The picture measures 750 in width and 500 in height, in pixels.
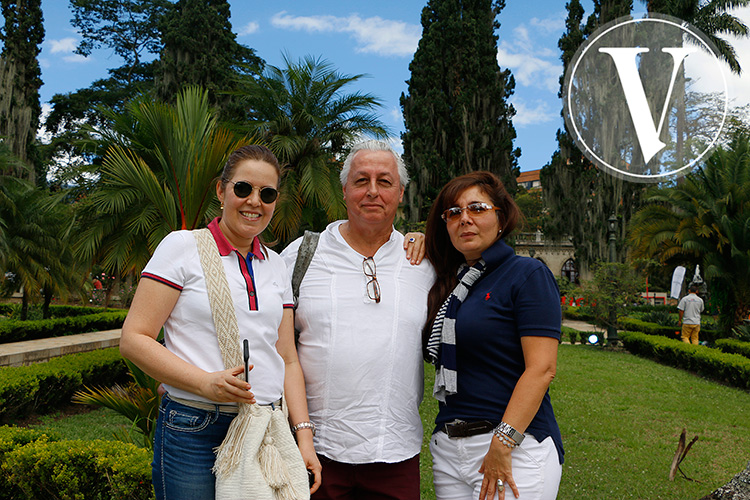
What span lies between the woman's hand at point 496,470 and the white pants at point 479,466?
2cm

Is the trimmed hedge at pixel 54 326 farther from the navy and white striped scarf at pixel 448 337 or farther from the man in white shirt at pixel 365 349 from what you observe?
the navy and white striped scarf at pixel 448 337

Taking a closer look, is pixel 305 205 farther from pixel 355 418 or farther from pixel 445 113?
pixel 445 113

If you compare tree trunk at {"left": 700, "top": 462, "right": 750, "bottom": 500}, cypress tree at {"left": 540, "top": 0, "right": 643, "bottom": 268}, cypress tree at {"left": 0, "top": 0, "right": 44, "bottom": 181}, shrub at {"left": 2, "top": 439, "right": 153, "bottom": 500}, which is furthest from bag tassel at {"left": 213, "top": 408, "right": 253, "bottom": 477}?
cypress tree at {"left": 540, "top": 0, "right": 643, "bottom": 268}

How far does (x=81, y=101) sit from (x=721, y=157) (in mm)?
29813

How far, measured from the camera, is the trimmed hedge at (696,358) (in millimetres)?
10531

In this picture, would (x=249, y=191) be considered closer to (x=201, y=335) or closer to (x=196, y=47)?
(x=201, y=335)

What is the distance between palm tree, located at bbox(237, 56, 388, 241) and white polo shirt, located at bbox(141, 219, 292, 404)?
27.7ft

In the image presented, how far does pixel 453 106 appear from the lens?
24.0m

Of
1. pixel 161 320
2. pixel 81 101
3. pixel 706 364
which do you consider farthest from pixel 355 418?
pixel 81 101

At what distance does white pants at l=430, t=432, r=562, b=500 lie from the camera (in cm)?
185

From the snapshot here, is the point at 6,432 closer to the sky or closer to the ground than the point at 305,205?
closer to the ground

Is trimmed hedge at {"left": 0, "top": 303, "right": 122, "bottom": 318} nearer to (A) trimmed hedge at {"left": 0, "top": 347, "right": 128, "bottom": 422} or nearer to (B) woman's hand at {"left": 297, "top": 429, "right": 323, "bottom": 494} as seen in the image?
(A) trimmed hedge at {"left": 0, "top": 347, "right": 128, "bottom": 422}

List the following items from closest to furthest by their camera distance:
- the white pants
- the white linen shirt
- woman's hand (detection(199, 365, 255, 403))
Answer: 1. woman's hand (detection(199, 365, 255, 403))
2. the white pants
3. the white linen shirt

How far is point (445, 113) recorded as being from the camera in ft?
78.1
